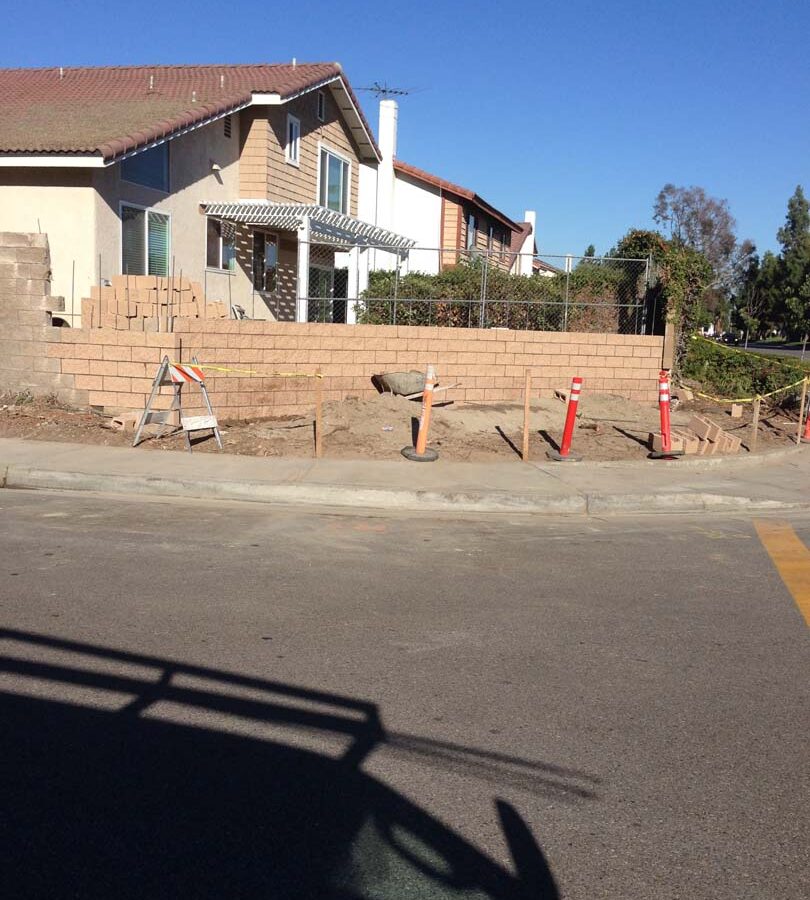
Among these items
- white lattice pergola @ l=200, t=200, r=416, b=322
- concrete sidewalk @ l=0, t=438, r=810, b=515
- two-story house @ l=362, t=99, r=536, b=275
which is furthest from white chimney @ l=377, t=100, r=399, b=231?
concrete sidewalk @ l=0, t=438, r=810, b=515

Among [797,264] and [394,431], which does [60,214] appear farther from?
[797,264]

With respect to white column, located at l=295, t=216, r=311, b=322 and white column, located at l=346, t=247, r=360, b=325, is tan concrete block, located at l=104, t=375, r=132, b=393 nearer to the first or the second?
white column, located at l=295, t=216, r=311, b=322

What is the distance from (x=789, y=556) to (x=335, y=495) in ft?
15.1

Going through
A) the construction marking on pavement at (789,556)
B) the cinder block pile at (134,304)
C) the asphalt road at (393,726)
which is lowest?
the construction marking on pavement at (789,556)

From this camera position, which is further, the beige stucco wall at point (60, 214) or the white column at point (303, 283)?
the white column at point (303, 283)

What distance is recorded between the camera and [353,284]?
871 inches

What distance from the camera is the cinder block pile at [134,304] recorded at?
1359cm

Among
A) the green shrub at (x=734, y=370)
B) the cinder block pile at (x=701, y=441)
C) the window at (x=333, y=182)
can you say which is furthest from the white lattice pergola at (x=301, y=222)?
the green shrub at (x=734, y=370)

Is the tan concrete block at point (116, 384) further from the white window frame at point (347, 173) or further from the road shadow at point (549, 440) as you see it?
the white window frame at point (347, 173)

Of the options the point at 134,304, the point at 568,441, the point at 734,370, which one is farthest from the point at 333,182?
the point at 568,441

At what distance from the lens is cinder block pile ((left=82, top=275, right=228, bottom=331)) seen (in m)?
13.6

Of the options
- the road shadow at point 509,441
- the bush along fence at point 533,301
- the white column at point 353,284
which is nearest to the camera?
the road shadow at point 509,441

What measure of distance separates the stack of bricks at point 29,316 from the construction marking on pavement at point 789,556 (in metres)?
9.58

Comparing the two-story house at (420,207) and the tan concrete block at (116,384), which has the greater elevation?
the two-story house at (420,207)
